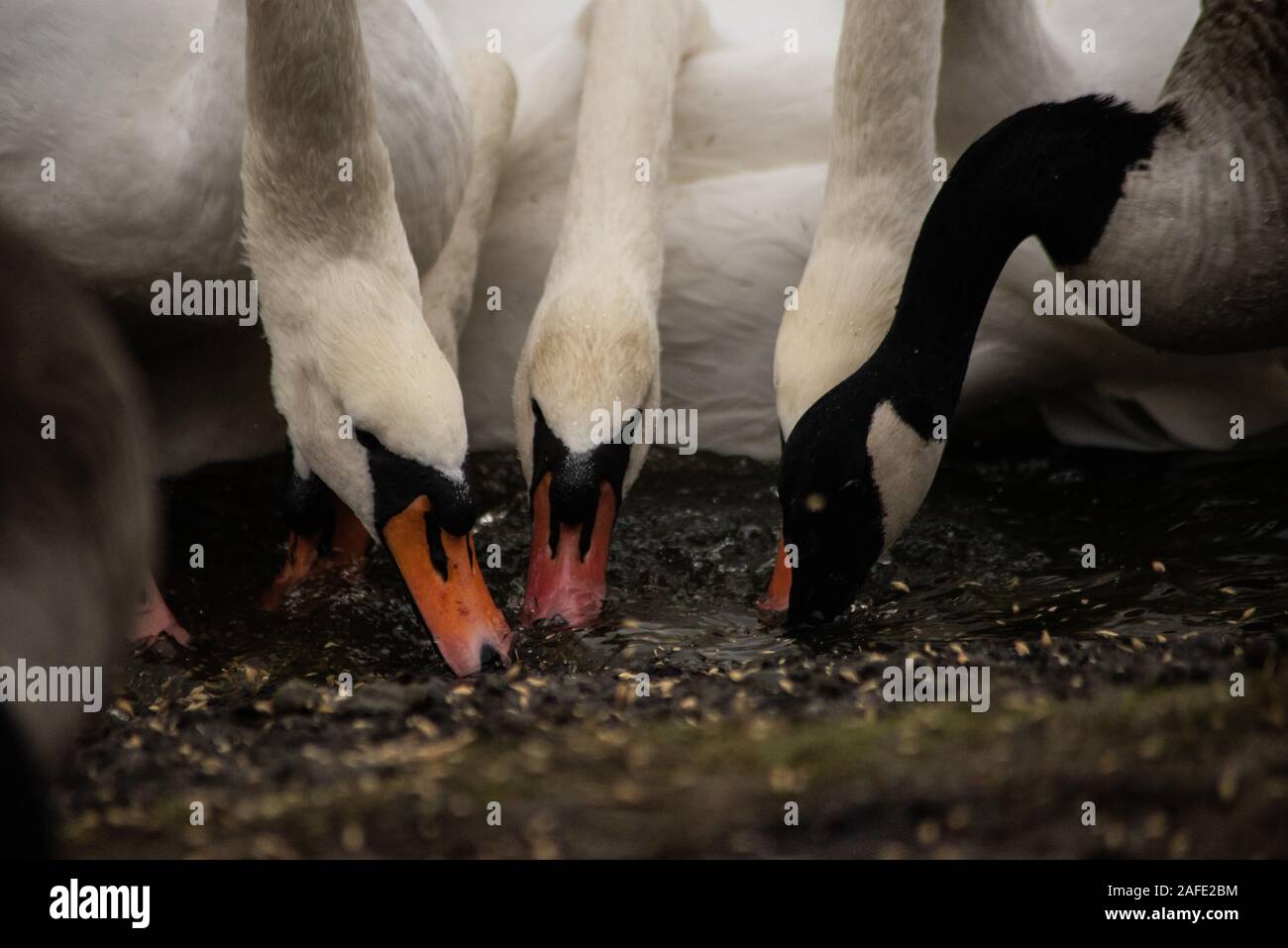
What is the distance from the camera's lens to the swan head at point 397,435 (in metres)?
3.72

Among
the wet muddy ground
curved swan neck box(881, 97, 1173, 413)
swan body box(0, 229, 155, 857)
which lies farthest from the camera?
curved swan neck box(881, 97, 1173, 413)

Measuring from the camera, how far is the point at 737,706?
3.39m

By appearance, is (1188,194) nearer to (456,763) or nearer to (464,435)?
(464,435)

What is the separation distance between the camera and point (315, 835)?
113 inches

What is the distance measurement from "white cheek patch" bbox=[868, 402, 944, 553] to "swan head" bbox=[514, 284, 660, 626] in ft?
2.05

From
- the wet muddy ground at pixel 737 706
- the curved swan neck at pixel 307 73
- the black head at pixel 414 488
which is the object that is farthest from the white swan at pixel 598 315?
the curved swan neck at pixel 307 73

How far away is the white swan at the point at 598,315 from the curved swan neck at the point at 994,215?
64 centimetres

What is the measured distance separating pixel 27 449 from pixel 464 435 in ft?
3.76

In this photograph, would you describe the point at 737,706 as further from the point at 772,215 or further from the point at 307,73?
the point at 772,215

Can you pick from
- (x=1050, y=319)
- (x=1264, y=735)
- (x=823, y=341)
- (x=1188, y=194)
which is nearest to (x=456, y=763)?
(x=1264, y=735)

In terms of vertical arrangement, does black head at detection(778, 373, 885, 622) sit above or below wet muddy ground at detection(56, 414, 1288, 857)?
above

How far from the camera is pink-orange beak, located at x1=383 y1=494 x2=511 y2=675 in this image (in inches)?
148

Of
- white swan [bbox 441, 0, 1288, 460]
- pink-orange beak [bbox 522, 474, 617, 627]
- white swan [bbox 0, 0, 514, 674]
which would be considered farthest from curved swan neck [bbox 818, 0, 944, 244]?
white swan [bbox 0, 0, 514, 674]

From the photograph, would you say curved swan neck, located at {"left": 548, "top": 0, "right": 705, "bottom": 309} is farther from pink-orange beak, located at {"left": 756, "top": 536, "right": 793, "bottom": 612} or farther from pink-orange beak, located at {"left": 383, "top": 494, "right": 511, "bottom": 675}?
pink-orange beak, located at {"left": 383, "top": 494, "right": 511, "bottom": 675}
